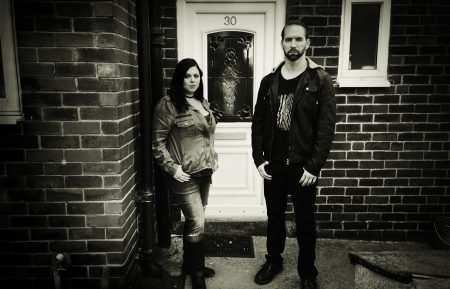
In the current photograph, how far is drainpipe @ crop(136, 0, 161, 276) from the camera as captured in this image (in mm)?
2961

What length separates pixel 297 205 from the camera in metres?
2.96

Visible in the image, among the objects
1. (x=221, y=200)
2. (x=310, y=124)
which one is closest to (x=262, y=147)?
(x=310, y=124)

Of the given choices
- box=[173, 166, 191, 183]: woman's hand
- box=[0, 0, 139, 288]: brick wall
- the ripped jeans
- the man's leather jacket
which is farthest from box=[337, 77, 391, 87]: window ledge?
box=[0, 0, 139, 288]: brick wall

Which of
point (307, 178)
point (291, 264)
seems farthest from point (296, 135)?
point (291, 264)

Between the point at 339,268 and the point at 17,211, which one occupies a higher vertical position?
the point at 17,211

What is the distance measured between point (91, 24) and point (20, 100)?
2.53ft

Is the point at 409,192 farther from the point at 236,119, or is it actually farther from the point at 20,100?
the point at 20,100

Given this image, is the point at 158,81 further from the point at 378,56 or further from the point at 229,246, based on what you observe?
the point at 378,56

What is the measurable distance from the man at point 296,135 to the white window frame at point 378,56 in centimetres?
110

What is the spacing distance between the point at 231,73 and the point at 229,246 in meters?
1.90

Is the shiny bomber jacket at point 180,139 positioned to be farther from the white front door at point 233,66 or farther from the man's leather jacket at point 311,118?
the white front door at point 233,66

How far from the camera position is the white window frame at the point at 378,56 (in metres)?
3.72

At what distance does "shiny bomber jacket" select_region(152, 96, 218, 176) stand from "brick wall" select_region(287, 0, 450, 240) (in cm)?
166

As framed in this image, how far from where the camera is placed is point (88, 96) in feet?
8.71
